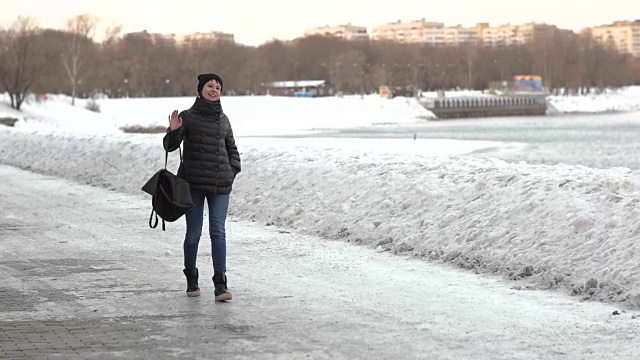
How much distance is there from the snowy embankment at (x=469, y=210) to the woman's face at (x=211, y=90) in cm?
312

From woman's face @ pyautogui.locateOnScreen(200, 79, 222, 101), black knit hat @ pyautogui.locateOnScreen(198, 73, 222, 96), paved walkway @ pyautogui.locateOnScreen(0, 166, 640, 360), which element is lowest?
paved walkway @ pyautogui.locateOnScreen(0, 166, 640, 360)

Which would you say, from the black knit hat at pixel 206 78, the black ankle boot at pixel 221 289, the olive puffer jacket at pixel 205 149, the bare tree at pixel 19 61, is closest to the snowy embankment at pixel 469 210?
the black ankle boot at pixel 221 289

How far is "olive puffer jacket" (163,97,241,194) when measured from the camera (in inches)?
351

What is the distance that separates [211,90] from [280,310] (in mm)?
1868

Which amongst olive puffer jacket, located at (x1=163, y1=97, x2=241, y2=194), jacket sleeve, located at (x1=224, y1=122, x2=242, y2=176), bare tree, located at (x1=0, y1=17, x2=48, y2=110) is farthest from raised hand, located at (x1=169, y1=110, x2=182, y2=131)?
bare tree, located at (x1=0, y1=17, x2=48, y2=110)

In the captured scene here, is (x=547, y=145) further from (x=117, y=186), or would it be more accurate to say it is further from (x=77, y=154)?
(x=117, y=186)

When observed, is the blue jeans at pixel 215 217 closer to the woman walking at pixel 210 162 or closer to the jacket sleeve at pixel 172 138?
the woman walking at pixel 210 162

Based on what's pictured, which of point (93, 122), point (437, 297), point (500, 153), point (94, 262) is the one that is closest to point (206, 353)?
point (437, 297)

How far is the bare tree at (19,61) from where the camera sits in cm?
7962

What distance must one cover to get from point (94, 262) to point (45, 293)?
187cm

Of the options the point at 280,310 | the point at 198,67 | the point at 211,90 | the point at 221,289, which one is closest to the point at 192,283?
the point at 221,289

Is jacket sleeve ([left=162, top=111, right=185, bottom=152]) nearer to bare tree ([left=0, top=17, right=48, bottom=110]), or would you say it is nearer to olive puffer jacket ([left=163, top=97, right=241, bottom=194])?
olive puffer jacket ([left=163, top=97, right=241, bottom=194])

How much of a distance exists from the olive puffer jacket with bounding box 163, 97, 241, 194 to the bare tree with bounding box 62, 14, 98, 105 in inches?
3769

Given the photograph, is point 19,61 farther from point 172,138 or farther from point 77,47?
point 172,138
